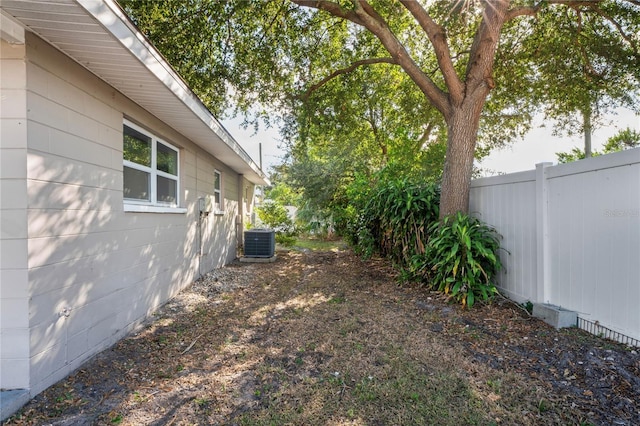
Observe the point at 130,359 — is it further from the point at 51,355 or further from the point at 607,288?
the point at 607,288

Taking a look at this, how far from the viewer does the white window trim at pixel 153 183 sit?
149 inches

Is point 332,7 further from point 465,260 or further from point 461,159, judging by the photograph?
point 465,260

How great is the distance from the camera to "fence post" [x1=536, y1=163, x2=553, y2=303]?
354 cm

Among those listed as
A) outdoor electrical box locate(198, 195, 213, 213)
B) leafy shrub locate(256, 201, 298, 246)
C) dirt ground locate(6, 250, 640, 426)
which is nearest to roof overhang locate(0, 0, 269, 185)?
outdoor electrical box locate(198, 195, 213, 213)

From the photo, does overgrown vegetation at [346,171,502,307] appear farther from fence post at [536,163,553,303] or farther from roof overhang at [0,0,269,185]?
roof overhang at [0,0,269,185]

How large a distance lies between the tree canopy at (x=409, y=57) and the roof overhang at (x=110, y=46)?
10.3 feet

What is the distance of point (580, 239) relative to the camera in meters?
3.15

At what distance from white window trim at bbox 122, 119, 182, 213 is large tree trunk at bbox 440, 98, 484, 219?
167 inches

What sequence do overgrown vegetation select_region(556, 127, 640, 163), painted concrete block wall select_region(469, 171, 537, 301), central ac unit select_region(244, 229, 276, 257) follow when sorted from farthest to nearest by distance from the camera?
overgrown vegetation select_region(556, 127, 640, 163)
central ac unit select_region(244, 229, 276, 257)
painted concrete block wall select_region(469, 171, 537, 301)

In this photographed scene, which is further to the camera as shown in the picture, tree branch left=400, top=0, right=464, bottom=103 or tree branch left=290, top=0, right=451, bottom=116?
tree branch left=290, top=0, right=451, bottom=116

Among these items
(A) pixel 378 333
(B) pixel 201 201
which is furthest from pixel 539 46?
(B) pixel 201 201

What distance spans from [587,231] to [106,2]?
450cm

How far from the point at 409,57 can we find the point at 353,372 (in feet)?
16.5

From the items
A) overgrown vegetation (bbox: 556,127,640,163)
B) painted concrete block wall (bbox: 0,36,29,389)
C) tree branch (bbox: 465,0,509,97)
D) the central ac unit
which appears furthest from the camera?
overgrown vegetation (bbox: 556,127,640,163)
